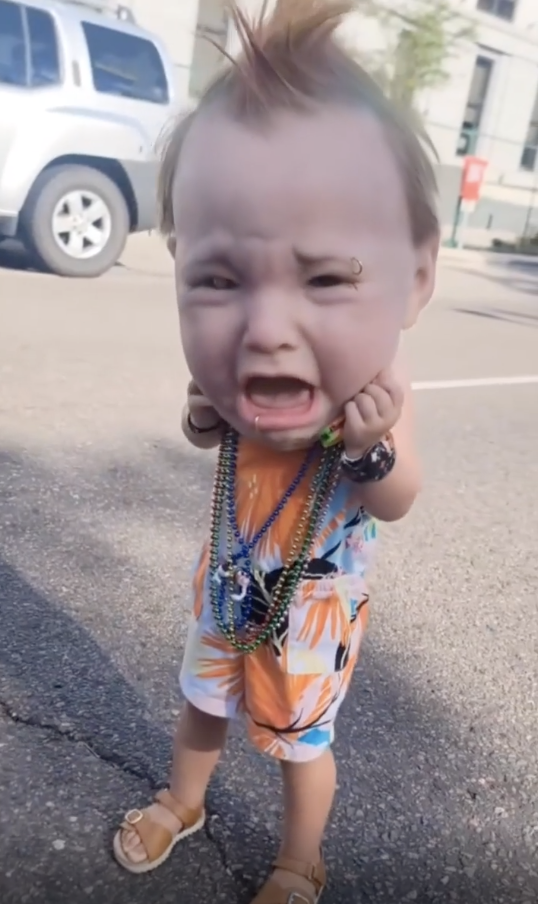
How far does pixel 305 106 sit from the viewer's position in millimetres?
1190

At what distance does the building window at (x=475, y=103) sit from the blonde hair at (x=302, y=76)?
76.2ft

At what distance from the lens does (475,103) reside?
76.6ft

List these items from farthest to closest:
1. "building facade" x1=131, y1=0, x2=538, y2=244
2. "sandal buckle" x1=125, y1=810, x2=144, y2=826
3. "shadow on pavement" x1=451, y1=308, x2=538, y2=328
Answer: "building facade" x1=131, y1=0, x2=538, y2=244
"shadow on pavement" x1=451, y1=308, x2=538, y2=328
"sandal buckle" x1=125, y1=810, x2=144, y2=826

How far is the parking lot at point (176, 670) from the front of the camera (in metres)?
1.75

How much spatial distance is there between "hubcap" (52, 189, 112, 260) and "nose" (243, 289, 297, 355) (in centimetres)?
681

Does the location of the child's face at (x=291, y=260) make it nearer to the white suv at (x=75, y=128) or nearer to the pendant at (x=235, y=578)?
the pendant at (x=235, y=578)

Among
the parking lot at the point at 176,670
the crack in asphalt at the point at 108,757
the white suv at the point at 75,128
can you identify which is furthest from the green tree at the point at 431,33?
the crack in asphalt at the point at 108,757

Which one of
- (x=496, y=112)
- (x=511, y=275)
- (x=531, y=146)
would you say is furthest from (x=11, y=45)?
(x=531, y=146)

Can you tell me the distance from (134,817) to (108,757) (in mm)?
240

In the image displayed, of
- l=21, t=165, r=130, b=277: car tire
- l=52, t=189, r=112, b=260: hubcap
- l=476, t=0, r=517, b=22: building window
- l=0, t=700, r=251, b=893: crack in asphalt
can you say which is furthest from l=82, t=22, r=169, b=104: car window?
l=476, t=0, r=517, b=22: building window

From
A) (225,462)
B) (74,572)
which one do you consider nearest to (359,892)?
(225,462)

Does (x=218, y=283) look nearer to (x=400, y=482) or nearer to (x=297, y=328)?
(x=297, y=328)

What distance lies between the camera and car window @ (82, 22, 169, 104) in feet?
25.6

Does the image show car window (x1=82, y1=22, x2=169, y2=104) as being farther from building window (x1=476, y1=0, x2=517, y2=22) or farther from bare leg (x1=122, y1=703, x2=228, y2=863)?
building window (x1=476, y1=0, x2=517, y2=22)
